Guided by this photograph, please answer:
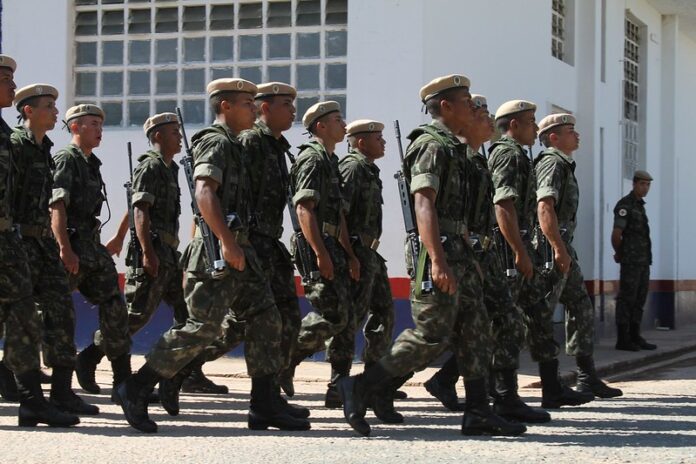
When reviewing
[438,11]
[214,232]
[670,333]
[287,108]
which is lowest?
[670,333]

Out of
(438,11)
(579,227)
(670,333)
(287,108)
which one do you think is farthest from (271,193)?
(670,333)

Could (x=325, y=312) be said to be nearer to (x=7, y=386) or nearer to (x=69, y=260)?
(x=69, y=260)

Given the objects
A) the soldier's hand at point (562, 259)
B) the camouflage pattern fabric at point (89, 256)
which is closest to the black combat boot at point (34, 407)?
the camouflage pattern fabric at point (89, 256)

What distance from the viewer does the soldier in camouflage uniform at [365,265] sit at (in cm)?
912

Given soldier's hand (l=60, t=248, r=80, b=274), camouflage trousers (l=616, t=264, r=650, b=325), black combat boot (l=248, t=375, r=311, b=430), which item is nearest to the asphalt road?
black combat boot (l=248, t=375, r=311, b=430)

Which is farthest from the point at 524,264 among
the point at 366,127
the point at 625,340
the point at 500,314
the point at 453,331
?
the point at 625,340

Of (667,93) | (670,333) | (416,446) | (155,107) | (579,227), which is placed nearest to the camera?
(416,446)

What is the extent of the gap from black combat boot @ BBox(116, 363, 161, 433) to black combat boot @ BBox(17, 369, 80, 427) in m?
0.44

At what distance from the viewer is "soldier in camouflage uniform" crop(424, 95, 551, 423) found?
25.3 feet

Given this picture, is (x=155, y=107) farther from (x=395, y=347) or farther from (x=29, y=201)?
(x=395, y=347)

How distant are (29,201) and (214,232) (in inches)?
56.0

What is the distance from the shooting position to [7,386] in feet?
29.6

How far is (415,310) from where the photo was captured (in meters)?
7.29

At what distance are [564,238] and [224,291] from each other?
3.09 m
